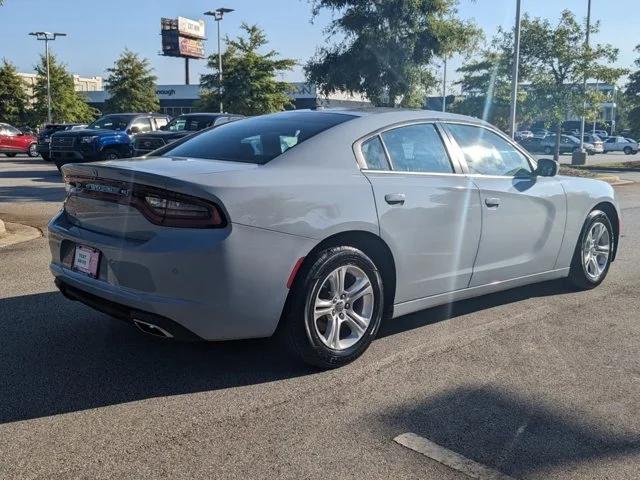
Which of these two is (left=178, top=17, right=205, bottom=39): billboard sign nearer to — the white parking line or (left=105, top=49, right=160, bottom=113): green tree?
(left=105, top=49, right=160, bottom=113): green tree

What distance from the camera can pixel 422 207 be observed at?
171 inches

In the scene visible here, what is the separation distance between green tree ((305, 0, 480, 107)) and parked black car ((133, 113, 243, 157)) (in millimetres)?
9735

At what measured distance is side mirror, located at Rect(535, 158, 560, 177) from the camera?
17.5 feet

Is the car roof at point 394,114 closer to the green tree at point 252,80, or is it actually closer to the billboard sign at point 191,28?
the green tree at point 252,80

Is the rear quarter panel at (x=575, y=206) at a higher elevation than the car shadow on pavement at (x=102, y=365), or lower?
higher

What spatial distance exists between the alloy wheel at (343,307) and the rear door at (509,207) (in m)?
1.07

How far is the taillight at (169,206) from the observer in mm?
3492

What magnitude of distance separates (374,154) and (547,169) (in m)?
1.77

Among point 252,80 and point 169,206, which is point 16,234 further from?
point 252,80

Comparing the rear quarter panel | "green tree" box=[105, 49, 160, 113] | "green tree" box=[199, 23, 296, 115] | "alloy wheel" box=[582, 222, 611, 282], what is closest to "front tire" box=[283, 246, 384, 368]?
the rear quarter panel

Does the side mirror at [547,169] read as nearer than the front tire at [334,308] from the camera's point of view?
No

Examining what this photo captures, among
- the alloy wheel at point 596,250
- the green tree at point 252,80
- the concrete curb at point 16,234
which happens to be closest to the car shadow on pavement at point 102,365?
the alloy wheel at point 596,250

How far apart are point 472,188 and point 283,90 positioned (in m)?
34.6

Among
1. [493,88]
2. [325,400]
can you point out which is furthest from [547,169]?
[493,88]
